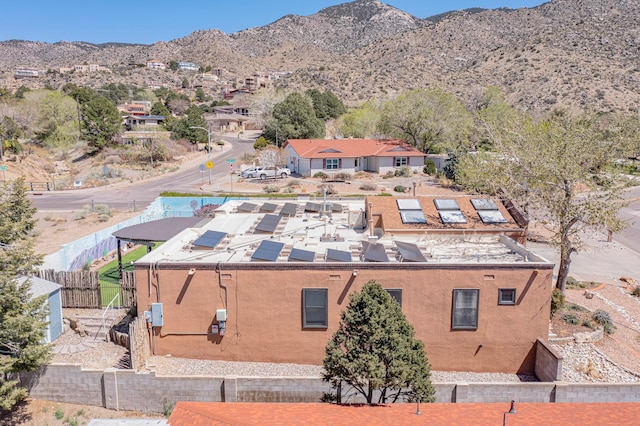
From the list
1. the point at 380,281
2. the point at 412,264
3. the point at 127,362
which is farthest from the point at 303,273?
the point at 127,362

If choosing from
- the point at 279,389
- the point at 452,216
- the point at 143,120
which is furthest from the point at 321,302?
the point at 143,120

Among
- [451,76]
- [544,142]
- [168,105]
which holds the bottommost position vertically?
[544,142]

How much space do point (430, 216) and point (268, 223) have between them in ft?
24.4

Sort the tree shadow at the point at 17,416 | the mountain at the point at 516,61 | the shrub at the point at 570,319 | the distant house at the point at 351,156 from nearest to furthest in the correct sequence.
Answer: the tree shadow at the point at 17,416 < the shrub at the point at 570,319 < the distant house at the point at 351,156 < the mountain at the point at 516,61

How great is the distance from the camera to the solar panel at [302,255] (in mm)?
16922

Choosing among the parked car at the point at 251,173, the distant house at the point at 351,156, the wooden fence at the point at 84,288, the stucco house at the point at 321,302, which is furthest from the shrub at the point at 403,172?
the wooden fence at the point at 84,288

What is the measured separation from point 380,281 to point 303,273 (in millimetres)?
2668

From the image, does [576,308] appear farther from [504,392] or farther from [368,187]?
[368,187]

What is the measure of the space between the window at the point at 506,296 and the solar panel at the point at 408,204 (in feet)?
21.7

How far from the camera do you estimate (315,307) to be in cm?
1681

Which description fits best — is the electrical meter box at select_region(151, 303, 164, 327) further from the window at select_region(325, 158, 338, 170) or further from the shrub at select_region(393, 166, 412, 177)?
the shrub at select_region(393, 166, 412, 177)

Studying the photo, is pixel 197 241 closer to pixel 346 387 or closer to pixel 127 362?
pixel 127 362

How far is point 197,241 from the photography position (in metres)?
19.1

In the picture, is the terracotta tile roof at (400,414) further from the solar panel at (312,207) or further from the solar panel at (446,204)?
the solar panel at (312,207)
